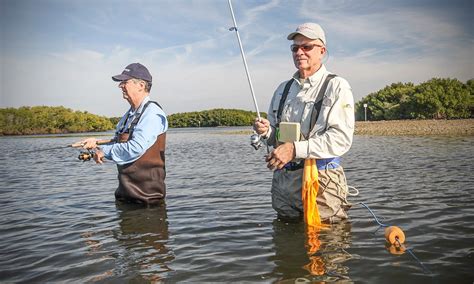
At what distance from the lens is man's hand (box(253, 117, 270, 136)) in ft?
16.6

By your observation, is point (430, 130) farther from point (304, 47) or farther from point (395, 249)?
point (304, 47)

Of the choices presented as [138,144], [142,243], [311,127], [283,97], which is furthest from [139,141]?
[311,127]

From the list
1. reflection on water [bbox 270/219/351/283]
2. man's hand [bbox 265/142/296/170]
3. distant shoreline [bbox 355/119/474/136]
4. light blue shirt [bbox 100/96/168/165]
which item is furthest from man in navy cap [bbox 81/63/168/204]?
distant shoreline [bbox 355/119/474/136]

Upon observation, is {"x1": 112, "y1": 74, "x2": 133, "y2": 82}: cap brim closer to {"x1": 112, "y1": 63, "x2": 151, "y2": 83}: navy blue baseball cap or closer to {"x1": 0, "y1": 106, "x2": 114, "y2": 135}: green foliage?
{"x1": 112, "y1": 63, "x2": 151, "y2": 83}: navy blue baseball cap

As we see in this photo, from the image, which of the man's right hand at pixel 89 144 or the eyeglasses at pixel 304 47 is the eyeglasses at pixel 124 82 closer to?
the man's right hand at pixel 89 144

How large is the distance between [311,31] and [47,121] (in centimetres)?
13784

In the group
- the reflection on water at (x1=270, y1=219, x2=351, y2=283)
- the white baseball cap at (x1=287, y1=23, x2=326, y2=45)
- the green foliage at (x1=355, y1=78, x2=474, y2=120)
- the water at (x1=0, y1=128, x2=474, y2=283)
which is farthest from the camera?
the green foliage at (x1=355, y1=78, x2=474, y2=120)

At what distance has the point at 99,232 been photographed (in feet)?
20.2

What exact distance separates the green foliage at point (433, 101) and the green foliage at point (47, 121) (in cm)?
10562

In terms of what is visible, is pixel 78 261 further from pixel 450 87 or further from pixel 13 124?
pixel 13 124

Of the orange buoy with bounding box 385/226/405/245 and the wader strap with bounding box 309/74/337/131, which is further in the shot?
the orange buoy with bounding box 385/226/405/245

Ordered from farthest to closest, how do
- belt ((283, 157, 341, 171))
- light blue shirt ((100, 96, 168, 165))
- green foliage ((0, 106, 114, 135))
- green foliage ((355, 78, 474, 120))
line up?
green foliage ((0, 106, 114, 135)) < green foliage ((355, 78, 474, 120)) < light blue shirt ((100, 96, 168, 165)) < belt ((283, 157, 341, 171))

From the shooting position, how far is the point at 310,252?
4.67m

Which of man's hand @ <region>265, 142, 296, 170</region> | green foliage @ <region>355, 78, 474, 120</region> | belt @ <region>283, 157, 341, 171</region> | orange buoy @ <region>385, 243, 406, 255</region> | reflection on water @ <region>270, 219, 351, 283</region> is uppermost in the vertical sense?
green foliage @ <region>355, 78, 474, 120</region>
